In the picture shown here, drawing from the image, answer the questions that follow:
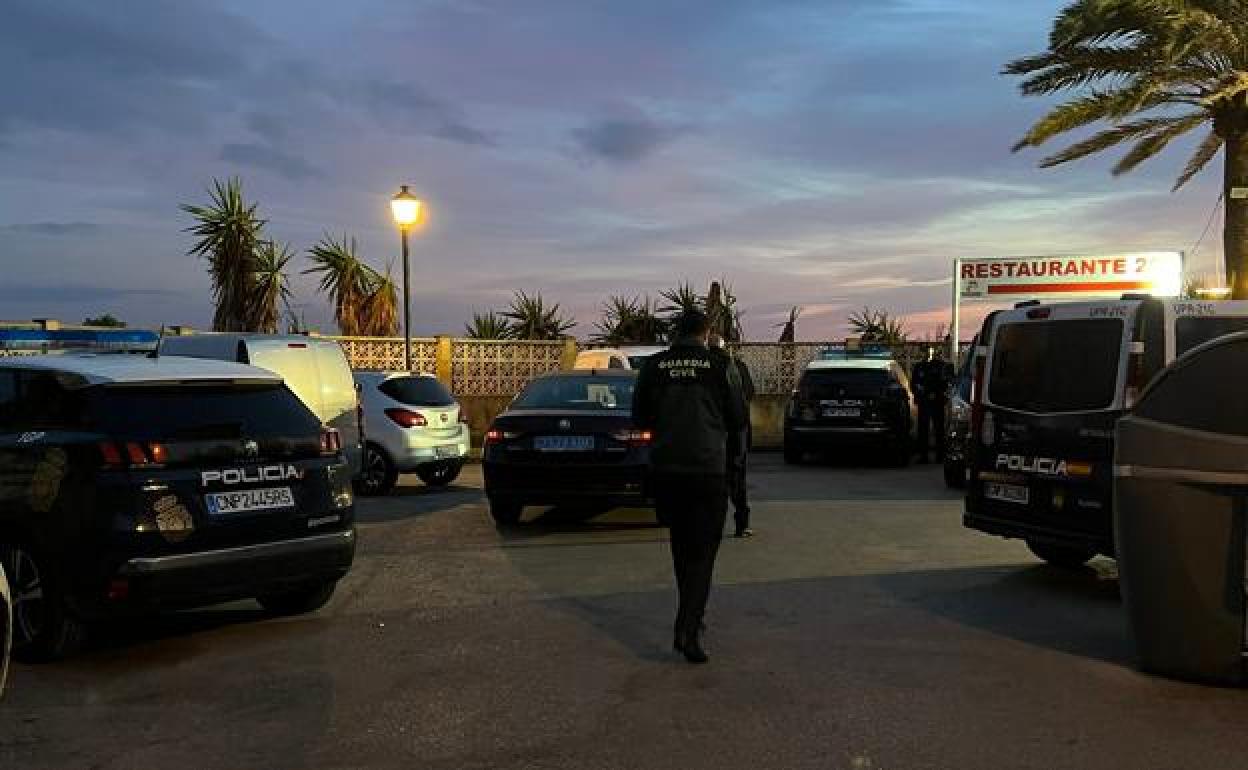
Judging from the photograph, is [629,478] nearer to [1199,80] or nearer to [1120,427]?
[1120,427]

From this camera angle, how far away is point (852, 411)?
16.8 meters

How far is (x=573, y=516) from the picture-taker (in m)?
11.4

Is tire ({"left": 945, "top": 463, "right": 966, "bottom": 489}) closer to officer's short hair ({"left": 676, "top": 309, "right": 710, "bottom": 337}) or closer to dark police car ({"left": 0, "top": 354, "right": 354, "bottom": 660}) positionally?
officer's short hair ({"left": 676, "top": 309, "right": 710, "bottom": 337})

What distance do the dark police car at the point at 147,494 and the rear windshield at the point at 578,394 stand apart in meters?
4.01

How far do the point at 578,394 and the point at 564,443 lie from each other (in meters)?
0.82

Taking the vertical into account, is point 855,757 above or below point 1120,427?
below

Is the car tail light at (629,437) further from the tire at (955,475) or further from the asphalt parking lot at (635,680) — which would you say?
the tire at (955,475)

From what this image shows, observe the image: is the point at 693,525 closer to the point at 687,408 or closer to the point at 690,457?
the point at 690,457

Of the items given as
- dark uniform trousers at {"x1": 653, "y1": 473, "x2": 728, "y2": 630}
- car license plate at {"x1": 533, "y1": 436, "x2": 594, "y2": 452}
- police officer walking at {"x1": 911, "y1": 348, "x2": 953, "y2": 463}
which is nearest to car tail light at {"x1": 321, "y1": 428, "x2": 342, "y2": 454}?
dark uniform trousers at {"x1": 653, "y1": 473, "x2": 728, "y2": 630}

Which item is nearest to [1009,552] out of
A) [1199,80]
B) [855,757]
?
[855,757]

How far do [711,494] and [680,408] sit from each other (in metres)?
0.48

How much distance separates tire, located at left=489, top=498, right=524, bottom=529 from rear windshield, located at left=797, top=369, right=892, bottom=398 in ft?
24.6

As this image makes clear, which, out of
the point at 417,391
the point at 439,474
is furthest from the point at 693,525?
the point at 439,474

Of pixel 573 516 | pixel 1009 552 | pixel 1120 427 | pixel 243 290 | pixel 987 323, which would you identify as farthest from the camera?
pixel 243 290
